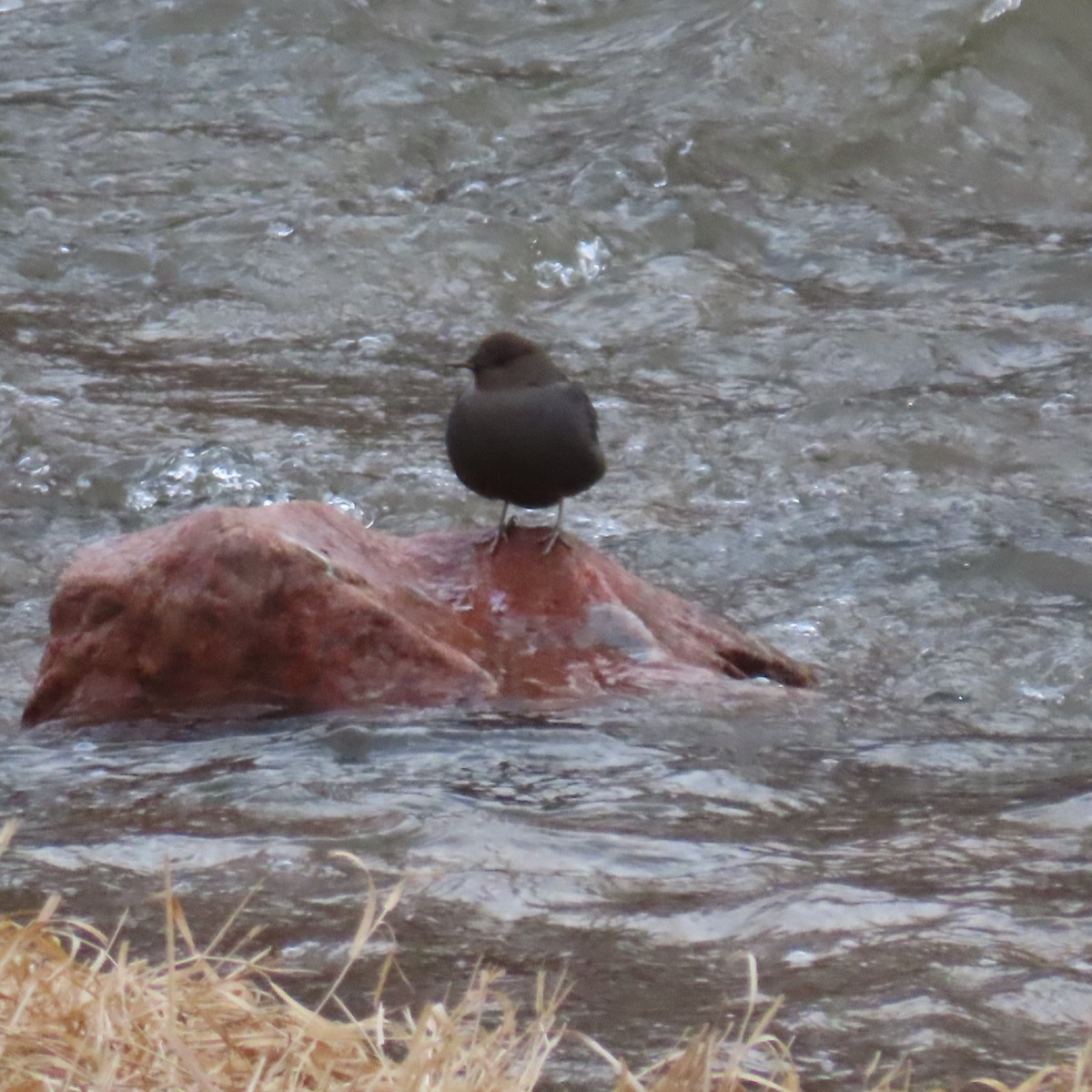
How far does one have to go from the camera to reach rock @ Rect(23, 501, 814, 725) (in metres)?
4.40

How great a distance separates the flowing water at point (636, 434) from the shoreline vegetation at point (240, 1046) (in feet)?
1.03

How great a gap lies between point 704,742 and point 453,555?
944 mm

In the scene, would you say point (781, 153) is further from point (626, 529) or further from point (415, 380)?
point (626, 529)

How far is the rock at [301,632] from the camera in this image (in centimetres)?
440

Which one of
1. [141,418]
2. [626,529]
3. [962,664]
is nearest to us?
[962,664]

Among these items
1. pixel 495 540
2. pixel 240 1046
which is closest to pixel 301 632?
pixel 495 540

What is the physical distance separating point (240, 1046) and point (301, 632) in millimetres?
2202

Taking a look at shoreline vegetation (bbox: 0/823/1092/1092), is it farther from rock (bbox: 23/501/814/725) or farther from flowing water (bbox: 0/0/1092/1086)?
rock (bbox: 23/501/814/725)

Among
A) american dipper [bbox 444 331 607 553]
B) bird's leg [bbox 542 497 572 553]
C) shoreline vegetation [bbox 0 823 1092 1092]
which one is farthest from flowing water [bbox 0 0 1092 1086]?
american dipper [bbox 444 331 607 553]

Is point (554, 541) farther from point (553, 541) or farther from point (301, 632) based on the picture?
point (301, 632)

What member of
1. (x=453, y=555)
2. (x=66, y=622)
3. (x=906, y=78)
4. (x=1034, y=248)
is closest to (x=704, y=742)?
(x=453, y=555)

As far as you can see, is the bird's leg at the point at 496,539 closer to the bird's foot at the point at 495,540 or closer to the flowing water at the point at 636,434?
the bird's foot at the point at 495,540

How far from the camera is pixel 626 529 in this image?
682 cm

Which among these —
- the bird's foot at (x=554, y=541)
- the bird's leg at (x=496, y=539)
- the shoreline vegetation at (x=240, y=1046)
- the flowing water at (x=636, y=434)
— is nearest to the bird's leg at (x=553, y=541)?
the bird's foot at (x=554, y=541)
